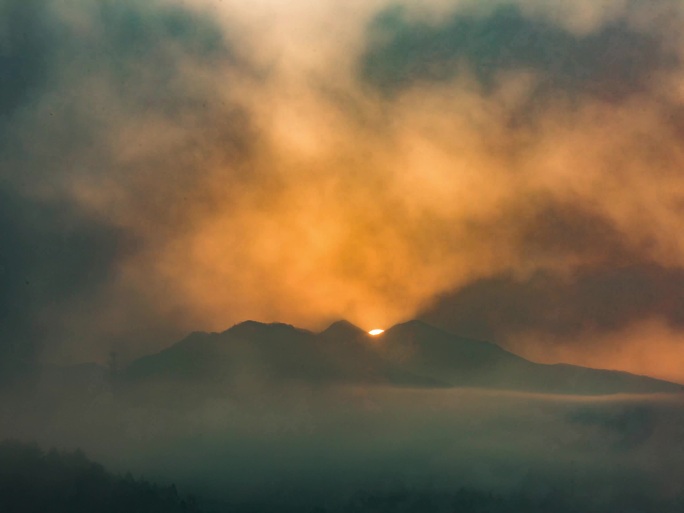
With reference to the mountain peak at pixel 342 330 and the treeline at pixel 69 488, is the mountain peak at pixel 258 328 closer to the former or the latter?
the mountain peak at pixel 342 330

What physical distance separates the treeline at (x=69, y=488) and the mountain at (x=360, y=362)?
0.45 meters

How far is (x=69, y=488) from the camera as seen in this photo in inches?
134

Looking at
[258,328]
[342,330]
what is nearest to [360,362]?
[342,330]

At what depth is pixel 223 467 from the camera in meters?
3.38

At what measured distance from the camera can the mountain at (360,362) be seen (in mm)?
3367

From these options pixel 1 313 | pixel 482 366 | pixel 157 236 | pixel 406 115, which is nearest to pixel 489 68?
pixel 406 115

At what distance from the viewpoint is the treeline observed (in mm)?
3379

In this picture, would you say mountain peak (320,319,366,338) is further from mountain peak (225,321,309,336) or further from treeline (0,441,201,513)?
treeline (0,441,201,513)

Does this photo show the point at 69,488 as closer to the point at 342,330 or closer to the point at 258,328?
the point at 258,328

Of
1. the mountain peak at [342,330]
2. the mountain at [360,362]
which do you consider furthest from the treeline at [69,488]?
the mountain peak at [342,330]

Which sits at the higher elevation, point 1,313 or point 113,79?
point 113,79

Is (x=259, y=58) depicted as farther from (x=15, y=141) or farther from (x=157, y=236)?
(x=15, y=141)

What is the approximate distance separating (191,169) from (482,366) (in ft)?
5.21

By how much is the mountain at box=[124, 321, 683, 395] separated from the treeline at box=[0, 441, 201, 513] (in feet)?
1.47
